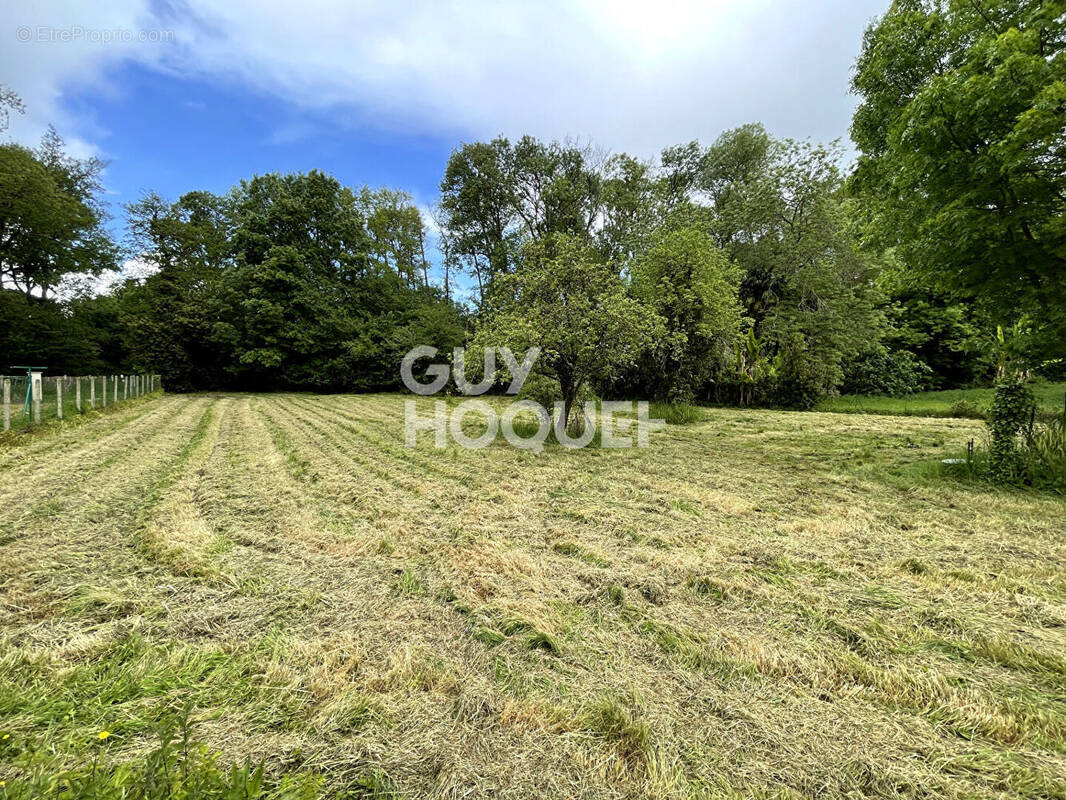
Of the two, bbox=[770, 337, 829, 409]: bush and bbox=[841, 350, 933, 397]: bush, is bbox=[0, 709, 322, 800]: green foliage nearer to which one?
bbox=[770, 337, 829, 409]: bush

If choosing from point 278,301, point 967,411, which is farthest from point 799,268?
point 278,301

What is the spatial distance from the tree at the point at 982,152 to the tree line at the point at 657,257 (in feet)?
0.10

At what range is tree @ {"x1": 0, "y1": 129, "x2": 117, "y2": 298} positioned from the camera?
16.5m

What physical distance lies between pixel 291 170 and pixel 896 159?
31.3 metres

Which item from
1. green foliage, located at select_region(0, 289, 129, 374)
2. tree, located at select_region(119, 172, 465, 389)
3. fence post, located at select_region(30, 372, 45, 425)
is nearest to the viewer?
fence post, located at select_region(30, 372, 45, 425)

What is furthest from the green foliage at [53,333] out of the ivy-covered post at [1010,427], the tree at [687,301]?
the ivy-covered post at [1010,427]

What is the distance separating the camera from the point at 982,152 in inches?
202

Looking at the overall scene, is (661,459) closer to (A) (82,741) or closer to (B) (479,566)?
(B) (479,566)

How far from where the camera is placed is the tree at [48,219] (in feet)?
54.3

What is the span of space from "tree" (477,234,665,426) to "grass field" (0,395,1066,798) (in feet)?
12.0

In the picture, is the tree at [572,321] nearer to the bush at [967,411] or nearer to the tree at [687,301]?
the tree at [687,301]

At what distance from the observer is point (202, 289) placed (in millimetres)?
26438

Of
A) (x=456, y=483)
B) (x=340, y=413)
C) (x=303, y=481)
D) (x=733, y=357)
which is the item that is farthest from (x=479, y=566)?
(x=733, y=357)

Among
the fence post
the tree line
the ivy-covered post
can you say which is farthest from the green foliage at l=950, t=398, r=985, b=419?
the fence post
